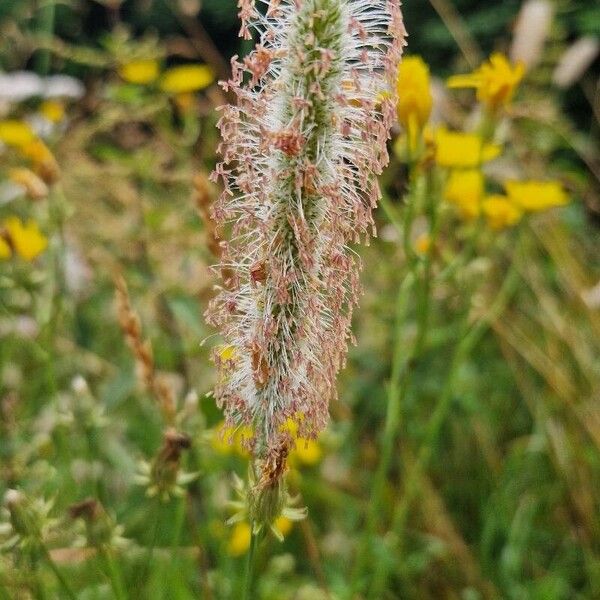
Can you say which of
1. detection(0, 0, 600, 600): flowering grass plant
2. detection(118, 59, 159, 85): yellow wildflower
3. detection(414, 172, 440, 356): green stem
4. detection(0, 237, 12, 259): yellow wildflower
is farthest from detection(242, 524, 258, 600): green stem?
detection(118, 59, 159, 85): yellow wildflower

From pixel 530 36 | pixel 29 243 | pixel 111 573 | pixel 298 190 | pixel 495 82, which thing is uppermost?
pixel 530 36

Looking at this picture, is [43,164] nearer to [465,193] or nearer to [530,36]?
[465,193]

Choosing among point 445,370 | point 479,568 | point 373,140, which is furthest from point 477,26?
point 373,140

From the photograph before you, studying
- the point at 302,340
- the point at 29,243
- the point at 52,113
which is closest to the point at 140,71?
the point at 52,113

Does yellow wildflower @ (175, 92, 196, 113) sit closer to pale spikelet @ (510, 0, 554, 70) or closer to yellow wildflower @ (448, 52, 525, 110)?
pale spikelet @ (510, 0, 554, 70)

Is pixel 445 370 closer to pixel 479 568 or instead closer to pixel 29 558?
pixel 479 568
